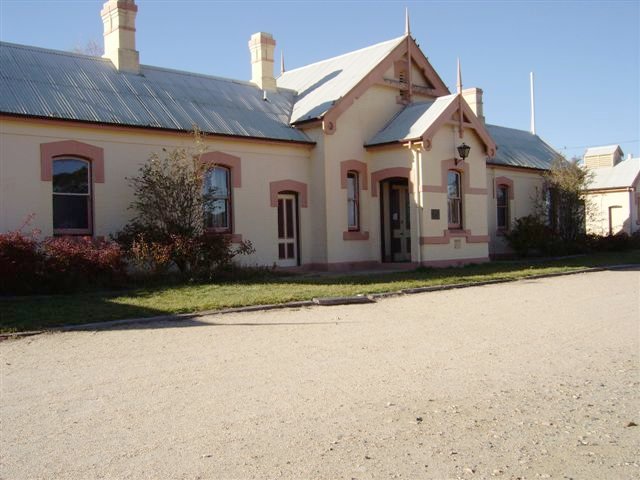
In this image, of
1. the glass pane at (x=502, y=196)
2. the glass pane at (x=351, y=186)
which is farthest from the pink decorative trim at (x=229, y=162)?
the glass pane at (x=502, y=196)

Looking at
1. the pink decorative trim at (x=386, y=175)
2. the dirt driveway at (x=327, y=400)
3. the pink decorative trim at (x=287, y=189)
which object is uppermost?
the pink decorative trim at (x=386, y=175)

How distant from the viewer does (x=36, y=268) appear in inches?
544

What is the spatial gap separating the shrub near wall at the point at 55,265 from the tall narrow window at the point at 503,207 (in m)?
17.8

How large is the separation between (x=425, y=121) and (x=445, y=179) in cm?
195

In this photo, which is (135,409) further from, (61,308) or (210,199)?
(210,199)

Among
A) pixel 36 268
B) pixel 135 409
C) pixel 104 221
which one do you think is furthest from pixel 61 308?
pixel 135 409

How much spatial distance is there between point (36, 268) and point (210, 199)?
4.89m

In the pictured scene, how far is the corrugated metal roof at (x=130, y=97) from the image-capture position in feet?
53.9

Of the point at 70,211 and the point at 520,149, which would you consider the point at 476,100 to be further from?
the point at 70,211

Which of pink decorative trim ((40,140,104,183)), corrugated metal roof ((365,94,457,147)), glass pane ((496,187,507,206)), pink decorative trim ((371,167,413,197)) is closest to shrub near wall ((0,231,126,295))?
pink decorative trim ((40,140,104,183))

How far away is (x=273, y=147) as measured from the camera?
2002 cm

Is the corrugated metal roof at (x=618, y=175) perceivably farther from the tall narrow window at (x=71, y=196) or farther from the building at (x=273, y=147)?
the tall narrow window at (x=71, y=196)

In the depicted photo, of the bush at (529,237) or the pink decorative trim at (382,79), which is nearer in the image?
the pink decorative trim at (382,79)

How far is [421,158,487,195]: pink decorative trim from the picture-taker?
21.0 m
